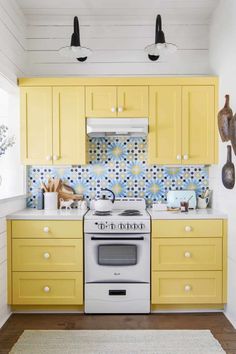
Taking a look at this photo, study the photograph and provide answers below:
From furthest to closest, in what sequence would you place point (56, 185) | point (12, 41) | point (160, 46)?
point (56, 185), point (12, 41), point (160, 46)

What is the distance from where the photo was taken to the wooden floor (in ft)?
8.22

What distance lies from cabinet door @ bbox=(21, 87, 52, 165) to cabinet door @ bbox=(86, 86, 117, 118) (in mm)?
410

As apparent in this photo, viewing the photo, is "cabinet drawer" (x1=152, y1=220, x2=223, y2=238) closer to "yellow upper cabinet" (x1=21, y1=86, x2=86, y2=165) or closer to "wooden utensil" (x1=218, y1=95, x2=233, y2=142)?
"wooden utensil" (x1=218, y1=95, x2=233, y2=142)

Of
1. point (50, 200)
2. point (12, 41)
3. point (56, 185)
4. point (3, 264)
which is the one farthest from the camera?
point (56, 185)

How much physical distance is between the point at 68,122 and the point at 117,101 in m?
0.52

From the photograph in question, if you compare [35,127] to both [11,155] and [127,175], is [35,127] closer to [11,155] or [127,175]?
[11,155]

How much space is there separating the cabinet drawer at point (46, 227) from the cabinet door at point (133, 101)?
3.77ft

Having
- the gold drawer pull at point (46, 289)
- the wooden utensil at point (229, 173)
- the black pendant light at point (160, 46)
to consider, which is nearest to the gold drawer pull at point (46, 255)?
the gold drawer pull at point (46, 289)

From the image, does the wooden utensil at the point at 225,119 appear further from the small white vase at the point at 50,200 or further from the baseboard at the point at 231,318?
the small white vase at the point at 50,200

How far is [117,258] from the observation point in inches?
108

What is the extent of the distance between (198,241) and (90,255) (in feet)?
3.14

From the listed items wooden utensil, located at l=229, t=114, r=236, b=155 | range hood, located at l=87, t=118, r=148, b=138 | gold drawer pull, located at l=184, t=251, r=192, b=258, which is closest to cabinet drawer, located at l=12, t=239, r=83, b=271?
gold drawer pull, located at l=184, t=251, r=192, b=258

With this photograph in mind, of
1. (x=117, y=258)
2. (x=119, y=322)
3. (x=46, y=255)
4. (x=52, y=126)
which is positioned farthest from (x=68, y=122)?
(x=119, y=322)

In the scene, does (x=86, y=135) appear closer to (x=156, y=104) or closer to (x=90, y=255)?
(x=156, y=104)
